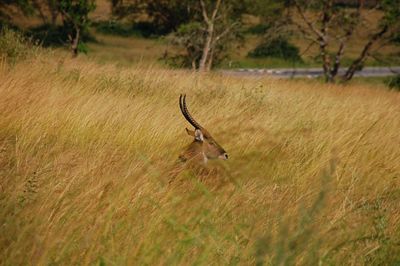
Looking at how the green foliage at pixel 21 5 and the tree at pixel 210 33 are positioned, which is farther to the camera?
the green foliage at pixel 21 5

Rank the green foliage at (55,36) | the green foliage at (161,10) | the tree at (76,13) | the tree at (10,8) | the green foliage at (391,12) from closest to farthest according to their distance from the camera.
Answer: the green foliage at (391,12), the tree at (76,13), the green foliage at (161,10), the tree at (10,8), the green foliage at (55,36)

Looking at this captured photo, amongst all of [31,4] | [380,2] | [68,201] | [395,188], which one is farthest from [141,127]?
[31,4]

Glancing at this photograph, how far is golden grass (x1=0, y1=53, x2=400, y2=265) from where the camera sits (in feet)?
6.97

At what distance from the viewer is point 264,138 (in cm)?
452

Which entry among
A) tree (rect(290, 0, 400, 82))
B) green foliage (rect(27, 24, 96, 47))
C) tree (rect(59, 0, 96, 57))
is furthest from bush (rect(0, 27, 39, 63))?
green foliage (rect(27, 24, 96, 47))

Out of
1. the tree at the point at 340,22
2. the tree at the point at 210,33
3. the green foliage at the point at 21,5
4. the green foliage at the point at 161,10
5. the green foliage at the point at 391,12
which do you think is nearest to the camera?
the green foliage at the point at 391,12

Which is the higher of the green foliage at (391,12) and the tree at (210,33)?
the green foliage at (391,12)

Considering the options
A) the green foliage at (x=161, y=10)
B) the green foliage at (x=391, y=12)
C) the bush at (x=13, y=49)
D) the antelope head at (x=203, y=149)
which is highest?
the antelope head at (x=203, y=149)

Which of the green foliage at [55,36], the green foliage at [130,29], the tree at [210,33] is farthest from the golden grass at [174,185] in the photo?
the green foliage at [130,29]

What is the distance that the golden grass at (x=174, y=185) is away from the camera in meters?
2.12

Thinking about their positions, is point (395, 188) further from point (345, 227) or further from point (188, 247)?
point (188, 247)

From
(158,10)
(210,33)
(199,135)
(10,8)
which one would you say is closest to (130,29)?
(10,8)

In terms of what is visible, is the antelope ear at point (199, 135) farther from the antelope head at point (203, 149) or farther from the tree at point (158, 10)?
the tree at point (158, 10)

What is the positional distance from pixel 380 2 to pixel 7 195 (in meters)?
16.1
